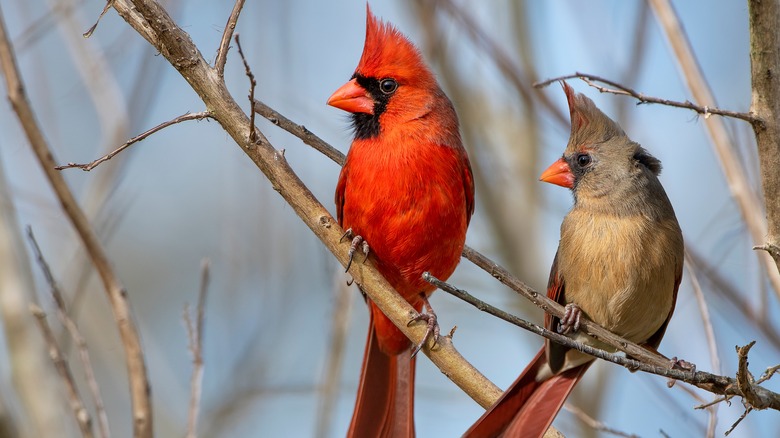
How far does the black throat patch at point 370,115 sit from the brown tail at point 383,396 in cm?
67

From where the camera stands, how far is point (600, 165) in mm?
2990

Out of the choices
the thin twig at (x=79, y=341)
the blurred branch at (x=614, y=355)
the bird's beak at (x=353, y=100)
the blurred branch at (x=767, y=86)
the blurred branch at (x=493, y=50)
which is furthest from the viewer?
the blurred branch at (x=493, y=50)

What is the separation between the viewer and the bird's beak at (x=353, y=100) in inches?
117

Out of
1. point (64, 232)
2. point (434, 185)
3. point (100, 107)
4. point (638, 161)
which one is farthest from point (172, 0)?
point (638, 161)

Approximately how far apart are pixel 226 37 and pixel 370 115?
969mm

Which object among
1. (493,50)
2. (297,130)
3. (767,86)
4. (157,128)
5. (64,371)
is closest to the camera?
(767,86)

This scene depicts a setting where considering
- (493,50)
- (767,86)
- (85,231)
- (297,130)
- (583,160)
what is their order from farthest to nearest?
(493,50) < (583,160) < (297,130) < (85,231) < (767,86)

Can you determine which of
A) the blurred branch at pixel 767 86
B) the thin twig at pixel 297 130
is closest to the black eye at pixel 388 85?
the thin twig at pixel 297 130

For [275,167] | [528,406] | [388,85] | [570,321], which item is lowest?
[528,406]

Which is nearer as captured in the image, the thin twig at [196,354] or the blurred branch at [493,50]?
the thin twig at [196,354]

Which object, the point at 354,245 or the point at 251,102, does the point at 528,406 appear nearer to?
the point at 354,245

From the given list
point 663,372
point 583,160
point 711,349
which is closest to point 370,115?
point 583,160

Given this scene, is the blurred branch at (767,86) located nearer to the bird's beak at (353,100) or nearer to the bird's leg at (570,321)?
the bird's leg at (570,321)

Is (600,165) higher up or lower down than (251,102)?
lower down
